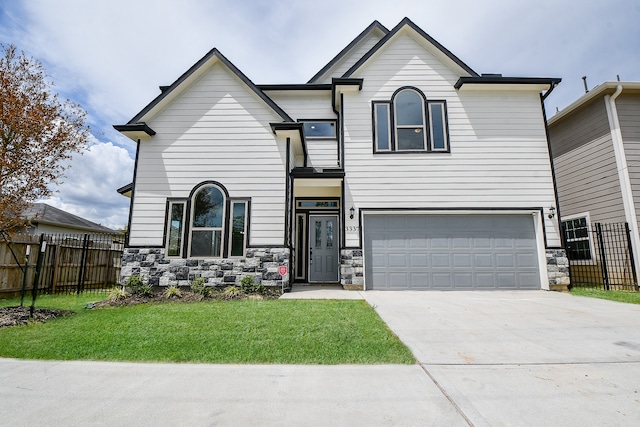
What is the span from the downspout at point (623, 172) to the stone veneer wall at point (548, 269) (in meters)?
2.15

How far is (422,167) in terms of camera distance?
30.1 feet

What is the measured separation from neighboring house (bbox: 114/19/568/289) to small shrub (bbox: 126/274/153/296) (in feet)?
0.69

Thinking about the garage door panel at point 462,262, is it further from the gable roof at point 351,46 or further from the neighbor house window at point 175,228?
the gable roof at point 351,46

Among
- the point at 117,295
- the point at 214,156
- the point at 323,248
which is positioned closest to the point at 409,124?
the point at 323,248

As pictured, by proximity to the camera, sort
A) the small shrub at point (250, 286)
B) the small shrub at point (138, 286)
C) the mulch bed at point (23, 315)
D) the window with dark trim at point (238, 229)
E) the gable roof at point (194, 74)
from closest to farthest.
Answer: the mulch bed at point (23, 315), the small shrub at point (138, 286), the small shrub at point (250, 286), the window with dark trim at point (238, 229), the gable roof at point (194, 74)

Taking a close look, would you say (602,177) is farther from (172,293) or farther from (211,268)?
(172,293)

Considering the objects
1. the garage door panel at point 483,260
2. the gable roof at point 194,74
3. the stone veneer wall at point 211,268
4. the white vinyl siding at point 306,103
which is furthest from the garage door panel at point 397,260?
the white vinyl siding at point 306,103

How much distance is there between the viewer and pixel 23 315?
5.21 metres

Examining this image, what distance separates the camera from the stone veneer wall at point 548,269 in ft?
27.9

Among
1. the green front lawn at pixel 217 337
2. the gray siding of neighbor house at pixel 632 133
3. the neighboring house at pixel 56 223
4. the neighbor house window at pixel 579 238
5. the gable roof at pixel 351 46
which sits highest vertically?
the gable roof at pixel 351 46

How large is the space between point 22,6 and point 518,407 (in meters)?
11.1

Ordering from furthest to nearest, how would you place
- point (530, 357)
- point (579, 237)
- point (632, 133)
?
point (579, 237)
point (632, 133)
point (530, 357)

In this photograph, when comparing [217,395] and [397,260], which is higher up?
[397,260]

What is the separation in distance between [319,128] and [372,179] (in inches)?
114
